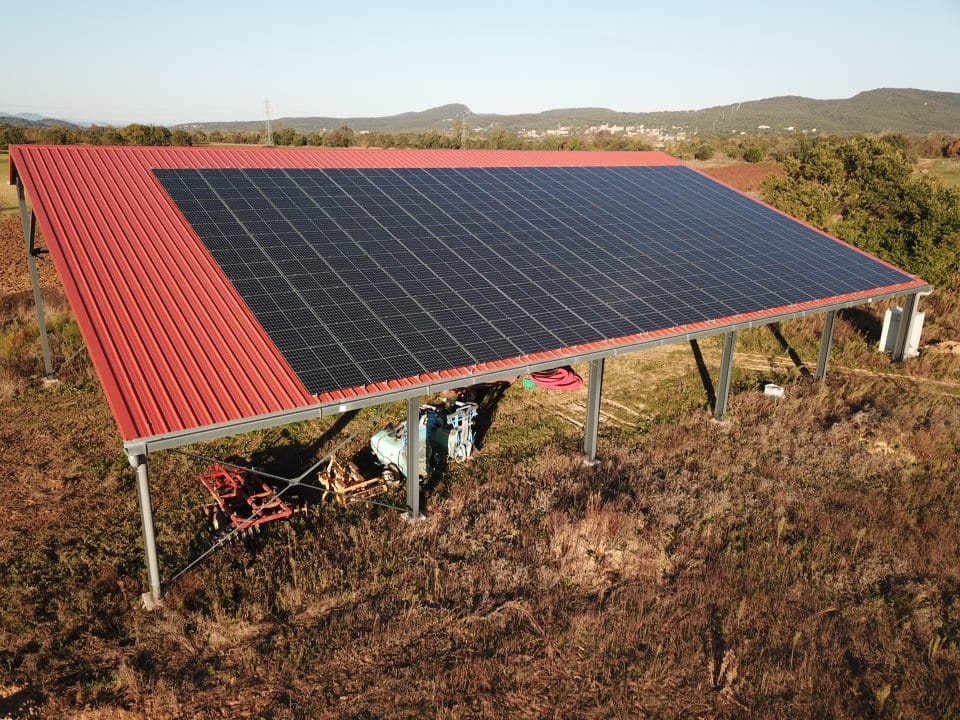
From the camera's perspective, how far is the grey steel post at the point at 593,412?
48.9ft

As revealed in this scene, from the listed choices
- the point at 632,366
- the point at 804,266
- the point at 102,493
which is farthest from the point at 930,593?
the point at 102,493

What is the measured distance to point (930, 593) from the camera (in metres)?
11.6

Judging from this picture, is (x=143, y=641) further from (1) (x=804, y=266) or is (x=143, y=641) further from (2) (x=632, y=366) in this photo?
(1) (x=804, y=266)

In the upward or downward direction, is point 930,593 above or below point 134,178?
below

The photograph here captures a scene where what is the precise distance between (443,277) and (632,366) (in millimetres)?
10446

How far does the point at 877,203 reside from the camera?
125 ft

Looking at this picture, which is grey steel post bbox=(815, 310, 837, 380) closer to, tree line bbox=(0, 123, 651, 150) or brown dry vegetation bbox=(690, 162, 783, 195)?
brown dry vegetation bbox=(690, 162, 783, 195)

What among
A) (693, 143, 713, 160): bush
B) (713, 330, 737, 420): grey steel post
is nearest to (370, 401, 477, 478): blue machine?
(713, 330, 737, 420): grey steel post

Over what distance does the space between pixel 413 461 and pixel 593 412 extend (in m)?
4.73

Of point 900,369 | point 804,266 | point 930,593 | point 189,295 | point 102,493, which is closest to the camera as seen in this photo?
point 930,593

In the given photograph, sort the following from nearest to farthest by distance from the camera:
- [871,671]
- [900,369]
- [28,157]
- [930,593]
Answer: [871,671] < [930,593] < [28,157] < [900,369]

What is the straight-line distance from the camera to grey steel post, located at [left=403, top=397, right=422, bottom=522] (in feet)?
41.6

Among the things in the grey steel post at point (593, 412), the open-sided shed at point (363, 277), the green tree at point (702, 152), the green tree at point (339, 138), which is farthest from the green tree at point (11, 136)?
the green tree at point (702, 152)

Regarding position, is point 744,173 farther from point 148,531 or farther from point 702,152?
point 148,531
